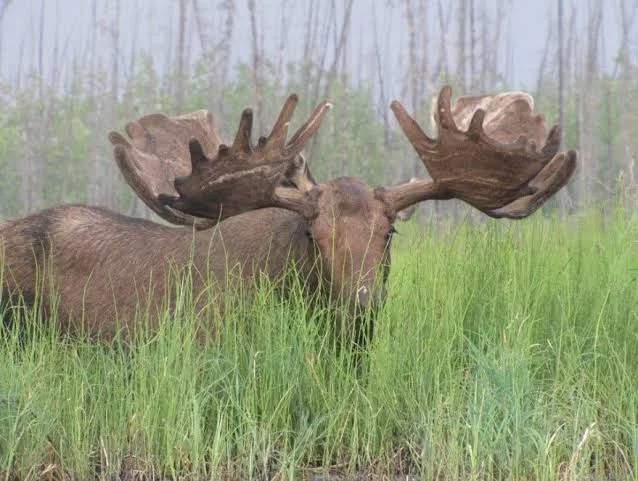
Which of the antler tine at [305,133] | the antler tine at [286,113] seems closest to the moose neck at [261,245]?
the antler tine at [305,133]

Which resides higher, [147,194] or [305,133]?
[305,133]

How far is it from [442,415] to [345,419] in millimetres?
489

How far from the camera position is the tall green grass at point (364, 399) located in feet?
15.1

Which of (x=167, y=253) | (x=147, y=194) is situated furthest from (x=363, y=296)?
(x=167, y=253)

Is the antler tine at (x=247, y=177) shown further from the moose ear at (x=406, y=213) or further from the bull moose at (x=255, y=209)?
the moose ear at (x=406, y=213)

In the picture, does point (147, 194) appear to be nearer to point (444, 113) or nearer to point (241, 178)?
point (241, 178)

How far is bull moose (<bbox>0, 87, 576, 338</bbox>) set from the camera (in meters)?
5.60

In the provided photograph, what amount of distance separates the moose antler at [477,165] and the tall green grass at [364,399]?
18.8 inches

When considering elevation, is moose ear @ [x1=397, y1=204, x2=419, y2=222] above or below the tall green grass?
above

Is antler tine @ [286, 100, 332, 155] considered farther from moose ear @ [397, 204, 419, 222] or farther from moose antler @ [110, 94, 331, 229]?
moose ear @ [397, 204, 419, 222]

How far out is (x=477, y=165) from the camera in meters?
6.02

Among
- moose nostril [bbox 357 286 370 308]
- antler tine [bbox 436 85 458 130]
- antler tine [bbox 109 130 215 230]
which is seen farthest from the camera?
antler tine [bbox 109 130 215 230]

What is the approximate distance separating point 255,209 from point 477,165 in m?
1.23

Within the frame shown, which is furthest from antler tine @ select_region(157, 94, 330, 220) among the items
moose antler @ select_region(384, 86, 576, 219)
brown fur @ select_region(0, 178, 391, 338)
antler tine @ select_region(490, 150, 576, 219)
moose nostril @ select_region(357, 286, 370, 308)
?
antler tine @ select_region(490, 150, 576, 219)
